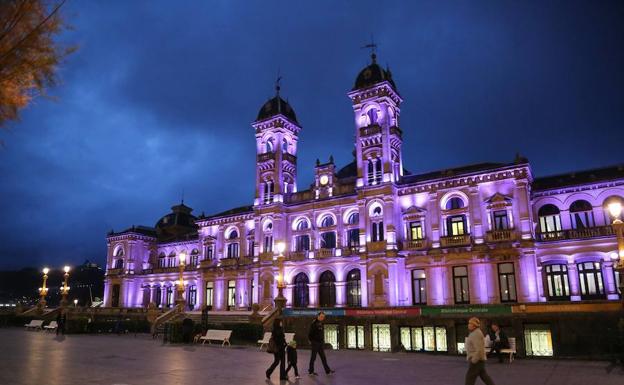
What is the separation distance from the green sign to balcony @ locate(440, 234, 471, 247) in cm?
1343

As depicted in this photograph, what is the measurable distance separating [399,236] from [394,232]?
45.0 inches

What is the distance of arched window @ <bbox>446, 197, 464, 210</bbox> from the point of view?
1565 inches

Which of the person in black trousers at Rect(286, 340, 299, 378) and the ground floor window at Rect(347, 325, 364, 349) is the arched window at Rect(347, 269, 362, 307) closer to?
the ground floor window at Rect(347, 325, 364, 349)

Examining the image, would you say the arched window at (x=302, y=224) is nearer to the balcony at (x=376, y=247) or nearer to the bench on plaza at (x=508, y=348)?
the balcony at (x=376, y=247)

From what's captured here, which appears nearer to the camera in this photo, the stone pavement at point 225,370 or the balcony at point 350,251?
the stone pavement at point 225,370

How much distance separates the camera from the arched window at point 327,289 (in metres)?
43.6

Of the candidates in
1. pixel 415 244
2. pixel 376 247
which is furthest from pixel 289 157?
pixel 415 244

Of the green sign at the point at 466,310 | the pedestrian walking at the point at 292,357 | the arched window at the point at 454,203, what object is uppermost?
the arched window at the point at 454,203

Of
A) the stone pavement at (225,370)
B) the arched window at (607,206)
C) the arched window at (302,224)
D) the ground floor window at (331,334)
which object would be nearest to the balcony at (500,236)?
the arched window at (607,206)

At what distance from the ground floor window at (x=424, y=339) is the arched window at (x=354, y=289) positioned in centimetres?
1496

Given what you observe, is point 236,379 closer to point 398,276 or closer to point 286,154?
point 398,276

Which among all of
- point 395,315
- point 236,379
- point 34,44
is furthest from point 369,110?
point 34,44

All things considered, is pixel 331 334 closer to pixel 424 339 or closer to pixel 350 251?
pixel 424 339

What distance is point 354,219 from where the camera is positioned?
44.7 metres
